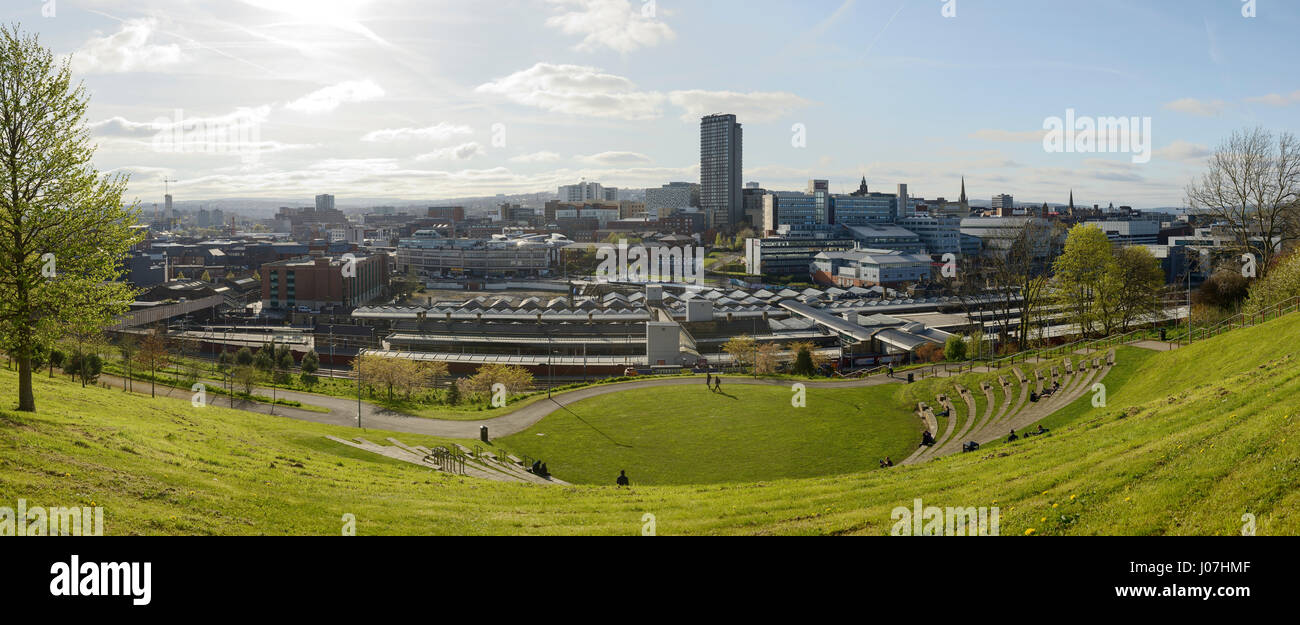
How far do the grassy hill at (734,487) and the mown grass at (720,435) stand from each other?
7.67 metres

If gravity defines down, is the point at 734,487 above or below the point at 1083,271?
below

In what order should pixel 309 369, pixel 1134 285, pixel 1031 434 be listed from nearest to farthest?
pixel 1031 434
pixel 1134 285
pixel 309 369

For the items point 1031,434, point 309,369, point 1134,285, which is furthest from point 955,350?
point 309,369

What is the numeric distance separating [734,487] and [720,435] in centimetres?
1270

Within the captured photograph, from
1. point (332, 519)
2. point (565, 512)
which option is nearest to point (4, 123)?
point (332, 519)

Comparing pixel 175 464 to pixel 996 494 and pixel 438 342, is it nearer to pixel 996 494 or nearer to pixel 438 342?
pixel 996 494

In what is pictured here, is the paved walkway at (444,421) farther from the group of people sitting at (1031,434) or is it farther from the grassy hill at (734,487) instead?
the grassy hill at (734,487)

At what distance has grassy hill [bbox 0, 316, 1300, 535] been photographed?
34.4ft

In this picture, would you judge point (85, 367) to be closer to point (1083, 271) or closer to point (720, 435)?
point (720, 435)

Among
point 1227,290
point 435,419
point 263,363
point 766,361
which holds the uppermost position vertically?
point 1227,290

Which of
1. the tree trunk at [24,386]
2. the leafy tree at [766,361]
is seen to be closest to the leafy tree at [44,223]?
the tree trunk at [24,386]

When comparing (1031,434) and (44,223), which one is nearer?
(44,223)

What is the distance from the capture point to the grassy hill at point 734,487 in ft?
34.4

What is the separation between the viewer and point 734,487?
19.0m
